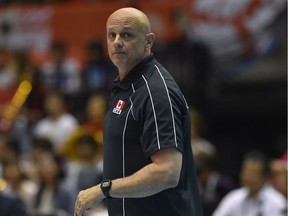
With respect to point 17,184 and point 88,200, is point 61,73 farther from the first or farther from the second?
point 88,200

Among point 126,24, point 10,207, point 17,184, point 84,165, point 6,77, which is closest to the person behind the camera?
point 126,24

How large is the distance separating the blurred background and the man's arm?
265 inches

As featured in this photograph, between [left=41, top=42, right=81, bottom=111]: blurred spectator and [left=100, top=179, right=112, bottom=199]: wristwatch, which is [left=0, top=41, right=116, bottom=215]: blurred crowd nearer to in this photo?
[left=41, top=42, right=81, bottom=111]: blurred spectator

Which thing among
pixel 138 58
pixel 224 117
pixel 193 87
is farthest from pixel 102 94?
pixel 138 58

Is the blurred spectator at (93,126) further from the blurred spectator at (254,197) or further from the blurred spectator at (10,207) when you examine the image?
the blurred spectator at (10,207)

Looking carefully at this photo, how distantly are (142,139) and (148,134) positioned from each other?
6cm

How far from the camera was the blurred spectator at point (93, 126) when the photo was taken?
34.7ft

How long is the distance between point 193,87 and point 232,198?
140 inches

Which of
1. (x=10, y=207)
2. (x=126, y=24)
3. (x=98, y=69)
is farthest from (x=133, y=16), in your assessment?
(x=98, y=69)

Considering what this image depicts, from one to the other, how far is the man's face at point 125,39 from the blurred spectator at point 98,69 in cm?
780

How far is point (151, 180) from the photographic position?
13.4ft

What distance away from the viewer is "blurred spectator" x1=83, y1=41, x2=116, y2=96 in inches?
481

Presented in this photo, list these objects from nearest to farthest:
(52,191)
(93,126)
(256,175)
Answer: (256,175) < (52,191) < (93,126)

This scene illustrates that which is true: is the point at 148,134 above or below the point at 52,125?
above
